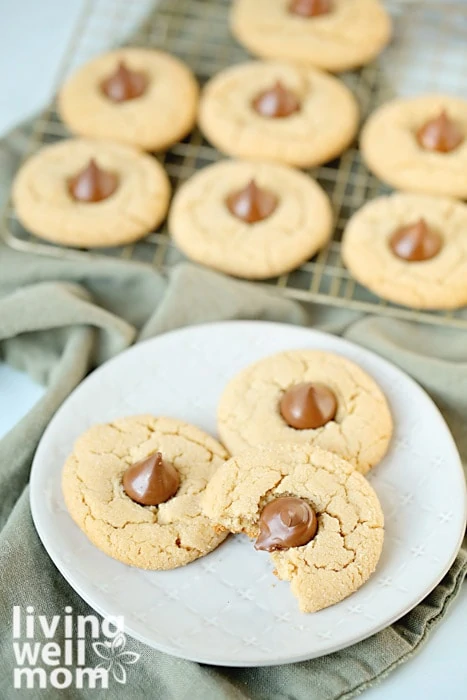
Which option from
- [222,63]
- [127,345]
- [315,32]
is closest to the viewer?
[127,345]

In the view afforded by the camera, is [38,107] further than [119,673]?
Yes

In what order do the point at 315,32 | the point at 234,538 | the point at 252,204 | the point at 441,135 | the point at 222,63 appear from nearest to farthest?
the point at 234,538
the point at 252,204
the point at 441,135
the point at 315,32
the point at 222,63

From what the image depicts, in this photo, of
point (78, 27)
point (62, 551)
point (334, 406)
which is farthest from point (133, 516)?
point (78, 27)

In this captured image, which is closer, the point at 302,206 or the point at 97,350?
the point at 97,350

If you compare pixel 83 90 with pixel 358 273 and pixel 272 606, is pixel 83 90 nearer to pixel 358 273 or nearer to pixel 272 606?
pixel 358 273

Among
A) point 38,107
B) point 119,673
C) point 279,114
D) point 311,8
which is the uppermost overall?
point 311,8

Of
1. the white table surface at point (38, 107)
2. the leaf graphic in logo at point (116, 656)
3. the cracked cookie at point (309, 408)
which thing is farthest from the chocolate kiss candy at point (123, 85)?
the leaf graphic in logo at point (116, 656)

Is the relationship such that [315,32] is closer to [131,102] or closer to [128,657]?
[131,102]

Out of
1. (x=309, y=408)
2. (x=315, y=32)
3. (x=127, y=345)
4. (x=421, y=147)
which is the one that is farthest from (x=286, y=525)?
(x=315, y=32)
